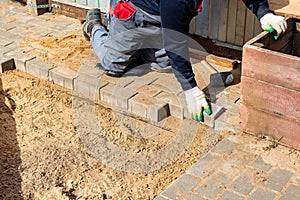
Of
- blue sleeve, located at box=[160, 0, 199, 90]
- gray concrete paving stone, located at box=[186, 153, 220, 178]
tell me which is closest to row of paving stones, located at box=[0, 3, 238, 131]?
blue sleeve, located at box=[160, 0, 199, 90]

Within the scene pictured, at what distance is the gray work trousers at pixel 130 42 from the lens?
4.93 m

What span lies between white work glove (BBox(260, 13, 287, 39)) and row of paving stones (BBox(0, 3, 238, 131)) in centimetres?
76

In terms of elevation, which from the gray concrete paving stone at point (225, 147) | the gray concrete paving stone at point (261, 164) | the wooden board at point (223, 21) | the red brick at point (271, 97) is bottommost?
the gray concrete paving stone at point (261, 164)

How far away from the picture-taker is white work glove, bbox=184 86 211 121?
4527 millimetres

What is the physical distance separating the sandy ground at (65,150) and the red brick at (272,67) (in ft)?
2.32

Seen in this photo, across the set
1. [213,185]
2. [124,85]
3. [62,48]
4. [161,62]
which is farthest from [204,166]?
[62,48]

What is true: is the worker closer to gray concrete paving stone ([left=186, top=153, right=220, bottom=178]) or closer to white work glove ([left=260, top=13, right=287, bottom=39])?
white work glove ([left=260, top=13, right=287, bottom=39])

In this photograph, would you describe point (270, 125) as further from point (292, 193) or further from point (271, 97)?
point (292, 193)

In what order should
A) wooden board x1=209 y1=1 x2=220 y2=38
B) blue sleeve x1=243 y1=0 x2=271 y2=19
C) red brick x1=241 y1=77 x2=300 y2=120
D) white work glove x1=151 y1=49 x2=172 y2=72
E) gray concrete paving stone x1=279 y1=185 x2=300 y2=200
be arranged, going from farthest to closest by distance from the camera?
wooden board x1=209 y1=1 x2=220 y2=38 → white work glove x1=151 y1=49 x2=172 y2=72 → blue sleeve x1=243 y1=0 x2=271 y2=19 → red brick x1=241 y1=77 x2=300 y2=120 → gray concrete paving stone x1=279 y1=185 x2=300 y2=200

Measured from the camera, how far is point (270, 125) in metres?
4.20

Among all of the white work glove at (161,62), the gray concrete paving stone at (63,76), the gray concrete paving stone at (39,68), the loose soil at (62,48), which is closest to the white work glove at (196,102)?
the white work glove at (161,62)

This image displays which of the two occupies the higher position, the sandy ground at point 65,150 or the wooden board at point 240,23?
the wooden board at point 240,23

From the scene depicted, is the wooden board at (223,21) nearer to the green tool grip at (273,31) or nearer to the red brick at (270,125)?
the green tool grip at (273,31)

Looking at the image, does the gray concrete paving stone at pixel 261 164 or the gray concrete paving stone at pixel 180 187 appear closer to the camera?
the gray concrete paving stone at pixel 180 187
